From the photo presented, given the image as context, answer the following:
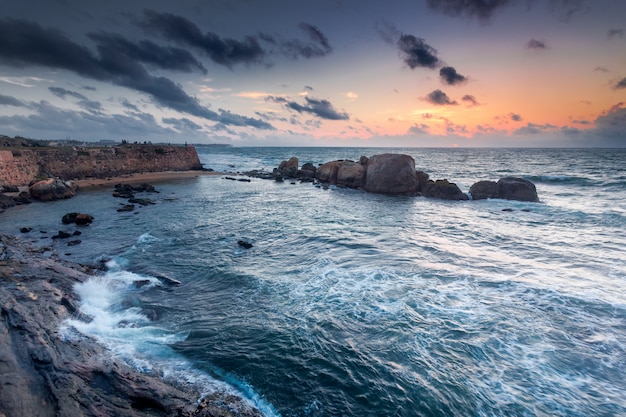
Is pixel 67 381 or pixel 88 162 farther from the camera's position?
pixel 88 162

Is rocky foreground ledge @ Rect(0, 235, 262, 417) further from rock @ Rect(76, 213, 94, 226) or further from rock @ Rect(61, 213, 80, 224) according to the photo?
rock @ Rect(61, 213, 80, 224)

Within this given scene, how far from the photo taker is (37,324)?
7.91 m

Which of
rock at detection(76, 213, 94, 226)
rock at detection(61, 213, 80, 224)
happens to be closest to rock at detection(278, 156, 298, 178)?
rock at detection(76, 213, 94, 226)

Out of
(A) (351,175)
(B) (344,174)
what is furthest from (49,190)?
(A) (351,175)

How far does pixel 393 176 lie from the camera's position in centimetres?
3647

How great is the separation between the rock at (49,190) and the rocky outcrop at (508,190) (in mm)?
46143

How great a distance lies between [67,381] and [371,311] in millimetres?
8757

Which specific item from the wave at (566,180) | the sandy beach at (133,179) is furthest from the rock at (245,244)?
the wave at (566,180)

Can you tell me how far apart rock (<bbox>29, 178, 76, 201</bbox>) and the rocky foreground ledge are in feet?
94.9

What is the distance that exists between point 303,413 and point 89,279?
1111cm

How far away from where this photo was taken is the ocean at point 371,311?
7441 millimetres

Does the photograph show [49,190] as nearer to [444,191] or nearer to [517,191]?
[444,191]

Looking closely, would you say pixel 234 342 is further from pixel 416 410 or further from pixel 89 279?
pixel 89 279

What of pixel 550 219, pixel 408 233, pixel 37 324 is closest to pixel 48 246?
pixel 37 324
